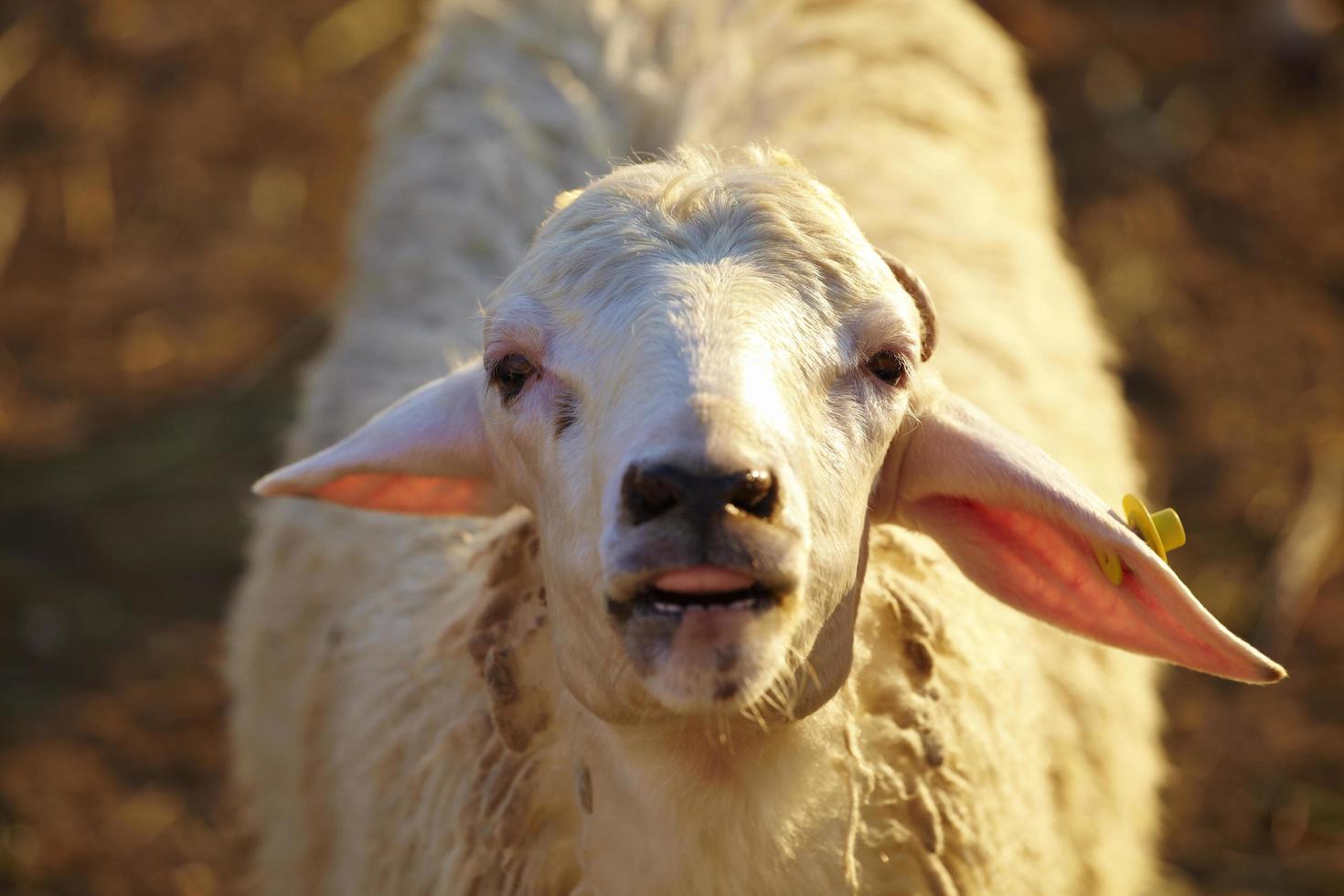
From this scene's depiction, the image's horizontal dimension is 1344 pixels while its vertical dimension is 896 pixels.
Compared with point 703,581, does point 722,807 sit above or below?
below

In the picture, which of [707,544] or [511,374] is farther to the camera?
[511,374]

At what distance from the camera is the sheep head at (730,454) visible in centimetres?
167

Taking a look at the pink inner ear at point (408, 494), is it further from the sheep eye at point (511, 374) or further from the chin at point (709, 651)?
the chin at point (709, 651)

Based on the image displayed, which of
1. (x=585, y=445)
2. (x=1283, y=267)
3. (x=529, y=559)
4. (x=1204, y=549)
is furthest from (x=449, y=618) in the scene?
(x=1283, y=267)

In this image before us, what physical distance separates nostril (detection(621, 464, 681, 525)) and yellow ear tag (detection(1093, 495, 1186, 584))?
0.73 meters

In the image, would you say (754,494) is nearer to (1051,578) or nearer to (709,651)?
(709,651)

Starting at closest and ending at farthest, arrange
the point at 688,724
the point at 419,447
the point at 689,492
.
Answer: the point at 689,492 → the point at 688,724 → the point at 419,447

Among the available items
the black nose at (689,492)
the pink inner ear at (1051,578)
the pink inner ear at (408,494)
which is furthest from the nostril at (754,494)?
the pink inner ear at (408,494)

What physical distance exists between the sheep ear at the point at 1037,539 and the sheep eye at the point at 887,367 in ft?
0.34

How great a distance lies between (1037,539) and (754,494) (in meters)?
0.70

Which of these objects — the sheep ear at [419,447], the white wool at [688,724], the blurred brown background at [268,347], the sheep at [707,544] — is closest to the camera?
the sheep at [707,544]

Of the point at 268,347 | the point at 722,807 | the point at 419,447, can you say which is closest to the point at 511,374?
the point at 419,447

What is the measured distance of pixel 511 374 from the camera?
6.82ft

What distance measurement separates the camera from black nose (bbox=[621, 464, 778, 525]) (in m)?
1.62
